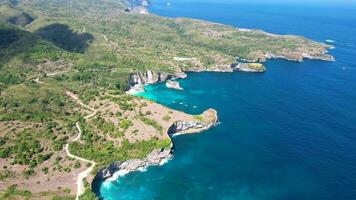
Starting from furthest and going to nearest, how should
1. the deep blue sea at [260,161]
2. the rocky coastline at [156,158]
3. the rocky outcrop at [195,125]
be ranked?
the rocky outcrop at [195,125] < the rocky coastline at [156,158] < the deep blue sea at [260,161]

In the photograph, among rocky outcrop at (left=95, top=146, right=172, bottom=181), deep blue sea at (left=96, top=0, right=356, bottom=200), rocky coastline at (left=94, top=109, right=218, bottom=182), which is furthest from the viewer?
rocky coastline at (left=94, top=109, right=218, bottom=182)

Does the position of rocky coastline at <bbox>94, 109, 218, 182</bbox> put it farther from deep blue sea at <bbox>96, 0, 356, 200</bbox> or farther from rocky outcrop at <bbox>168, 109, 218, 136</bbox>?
deep blue sea at <bbox>96, 0, 356, 200</bbox>

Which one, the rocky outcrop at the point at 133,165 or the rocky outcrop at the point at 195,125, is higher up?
the rocky outcrop at the point at 195,125

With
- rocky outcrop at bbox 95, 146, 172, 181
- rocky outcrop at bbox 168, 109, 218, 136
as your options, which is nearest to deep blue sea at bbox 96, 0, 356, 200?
rocky outcrop at bbox 95, 146, 172, 181

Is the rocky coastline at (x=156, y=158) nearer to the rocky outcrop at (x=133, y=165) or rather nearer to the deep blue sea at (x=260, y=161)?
the rocky outcrop at (x=133, y=165)

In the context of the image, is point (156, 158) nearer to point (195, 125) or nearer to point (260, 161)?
point (195, 125)

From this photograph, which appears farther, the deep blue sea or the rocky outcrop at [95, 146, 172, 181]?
the rocky outcrop at [95, 146, 172, 181]

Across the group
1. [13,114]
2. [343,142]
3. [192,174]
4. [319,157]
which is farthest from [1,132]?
[343,142]

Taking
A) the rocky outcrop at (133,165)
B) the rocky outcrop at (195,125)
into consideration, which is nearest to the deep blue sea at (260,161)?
the rocky outcrop at (133,165)

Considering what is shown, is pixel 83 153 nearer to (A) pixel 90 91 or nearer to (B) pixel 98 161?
(B) pixel 98 161

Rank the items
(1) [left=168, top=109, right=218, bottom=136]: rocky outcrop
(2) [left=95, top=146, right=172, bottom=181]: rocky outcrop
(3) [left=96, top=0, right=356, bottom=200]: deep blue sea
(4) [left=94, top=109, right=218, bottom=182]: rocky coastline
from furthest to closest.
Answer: (1) [left=168, top=109, right=218, bottom=136]: rocky outcrop, (4) [left=94, top=109, right=218, bottom=182]: rocky coastline, (2) [left=95, top=146, right=172, bottom=181]: rocky outcrop, (3) [left=96, top=0, right=356, bottom=200]: deep blue sea

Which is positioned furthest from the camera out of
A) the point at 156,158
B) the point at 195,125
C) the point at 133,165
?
the point at 195,125

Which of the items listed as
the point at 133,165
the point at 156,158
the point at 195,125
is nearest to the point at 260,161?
the point at 195,125
